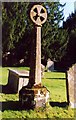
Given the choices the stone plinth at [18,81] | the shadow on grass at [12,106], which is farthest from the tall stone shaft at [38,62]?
the stone plinth at [18,81]

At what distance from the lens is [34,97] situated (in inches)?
455

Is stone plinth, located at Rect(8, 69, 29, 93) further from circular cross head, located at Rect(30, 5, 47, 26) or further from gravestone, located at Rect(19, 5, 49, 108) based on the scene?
circular cross head, located at Rect(30, 5, 47, 26)

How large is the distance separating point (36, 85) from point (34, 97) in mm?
472

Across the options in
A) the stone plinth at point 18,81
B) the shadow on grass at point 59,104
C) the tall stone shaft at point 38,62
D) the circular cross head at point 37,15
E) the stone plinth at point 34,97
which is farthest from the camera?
the stone plinth at point 18,81

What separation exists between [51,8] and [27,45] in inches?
193

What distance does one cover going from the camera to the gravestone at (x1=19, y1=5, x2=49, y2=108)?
11570 millimetres

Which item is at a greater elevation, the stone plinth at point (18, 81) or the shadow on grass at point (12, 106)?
the stone plinth at point (18, 81)

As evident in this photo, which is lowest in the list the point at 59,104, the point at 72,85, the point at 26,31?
the point at 59,104

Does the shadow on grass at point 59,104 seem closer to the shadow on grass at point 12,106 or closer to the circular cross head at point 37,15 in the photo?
the shadow on grass at point 12,106

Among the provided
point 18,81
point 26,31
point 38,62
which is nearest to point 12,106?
point 38,62

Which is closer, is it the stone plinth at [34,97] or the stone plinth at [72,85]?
the stone plinth at [34,97]

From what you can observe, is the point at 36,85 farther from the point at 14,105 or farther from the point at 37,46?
the point at 37,46

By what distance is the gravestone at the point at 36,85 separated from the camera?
11.6 meters

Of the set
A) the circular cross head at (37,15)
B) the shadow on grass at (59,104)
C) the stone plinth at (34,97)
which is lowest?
the shadow on grass at (59,104)
